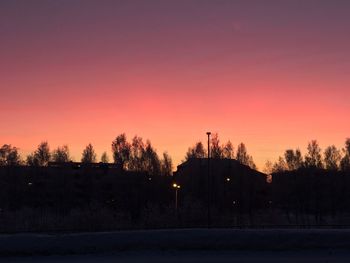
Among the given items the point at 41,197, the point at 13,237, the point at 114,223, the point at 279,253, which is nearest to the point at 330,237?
the point at 279,253

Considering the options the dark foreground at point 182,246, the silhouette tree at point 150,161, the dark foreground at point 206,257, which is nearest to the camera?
the dark foreground at point 206,257

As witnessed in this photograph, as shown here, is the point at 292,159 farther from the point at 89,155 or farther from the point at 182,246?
the point at 182,246

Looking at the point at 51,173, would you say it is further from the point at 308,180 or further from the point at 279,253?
the point at 279,253

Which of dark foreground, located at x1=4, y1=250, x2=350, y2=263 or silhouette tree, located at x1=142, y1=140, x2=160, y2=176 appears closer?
dark foreground, located at x1=4, y1=250, x2=350, y2=263

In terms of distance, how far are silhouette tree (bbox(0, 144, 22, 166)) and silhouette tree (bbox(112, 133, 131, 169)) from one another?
765 inches

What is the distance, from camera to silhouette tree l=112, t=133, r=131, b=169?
102 metres

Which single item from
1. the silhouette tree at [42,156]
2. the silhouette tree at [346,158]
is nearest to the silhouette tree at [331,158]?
the silhouette tree at [346,158]

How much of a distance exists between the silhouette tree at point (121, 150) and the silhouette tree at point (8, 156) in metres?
19.4

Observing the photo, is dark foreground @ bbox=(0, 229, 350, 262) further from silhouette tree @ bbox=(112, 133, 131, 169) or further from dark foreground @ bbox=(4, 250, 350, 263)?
silhouette tree @ bbox=(112, 133, 131, 169)

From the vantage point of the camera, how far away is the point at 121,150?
338 feet

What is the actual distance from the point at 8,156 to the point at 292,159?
58.1 m

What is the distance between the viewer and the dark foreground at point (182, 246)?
2162cm

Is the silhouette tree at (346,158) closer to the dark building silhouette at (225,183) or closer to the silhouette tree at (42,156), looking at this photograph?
the dark building silhouette at (225,183)

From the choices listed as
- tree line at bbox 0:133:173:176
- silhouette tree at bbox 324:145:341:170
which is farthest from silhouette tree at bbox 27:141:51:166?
silhouette tree at bbox 324:145:341:170
